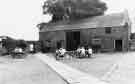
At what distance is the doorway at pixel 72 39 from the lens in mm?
36188

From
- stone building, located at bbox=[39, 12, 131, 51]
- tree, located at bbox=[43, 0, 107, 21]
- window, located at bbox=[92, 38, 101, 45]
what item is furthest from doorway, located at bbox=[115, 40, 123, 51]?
tree, located at bbox=[43, 0, 107, 21]

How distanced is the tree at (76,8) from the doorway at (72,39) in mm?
9383

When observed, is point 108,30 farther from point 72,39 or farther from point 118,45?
point 72,39

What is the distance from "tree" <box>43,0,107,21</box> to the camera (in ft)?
146

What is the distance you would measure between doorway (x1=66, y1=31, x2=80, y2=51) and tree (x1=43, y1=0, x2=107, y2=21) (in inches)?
369

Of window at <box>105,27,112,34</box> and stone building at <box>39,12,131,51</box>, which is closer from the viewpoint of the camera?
stone building at <box>39,12,131,51</box>

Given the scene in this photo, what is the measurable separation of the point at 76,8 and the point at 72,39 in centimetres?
1270

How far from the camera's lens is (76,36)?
36281 mm

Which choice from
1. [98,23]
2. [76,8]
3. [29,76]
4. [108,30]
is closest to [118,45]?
[108,30]

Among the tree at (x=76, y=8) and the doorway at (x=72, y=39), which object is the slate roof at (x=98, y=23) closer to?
the doorway at (x=72, y=39)

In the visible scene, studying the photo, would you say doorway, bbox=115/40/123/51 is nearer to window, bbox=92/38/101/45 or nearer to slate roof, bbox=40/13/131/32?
slate roof, bbox=40/13/131/32

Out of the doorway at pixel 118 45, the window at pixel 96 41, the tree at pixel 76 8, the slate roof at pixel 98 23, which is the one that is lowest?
the doorway at pixel 118 45

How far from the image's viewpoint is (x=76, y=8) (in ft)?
148

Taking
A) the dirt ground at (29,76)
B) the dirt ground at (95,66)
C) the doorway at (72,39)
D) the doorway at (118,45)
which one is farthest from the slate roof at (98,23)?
the dirt ground at (29,76)
